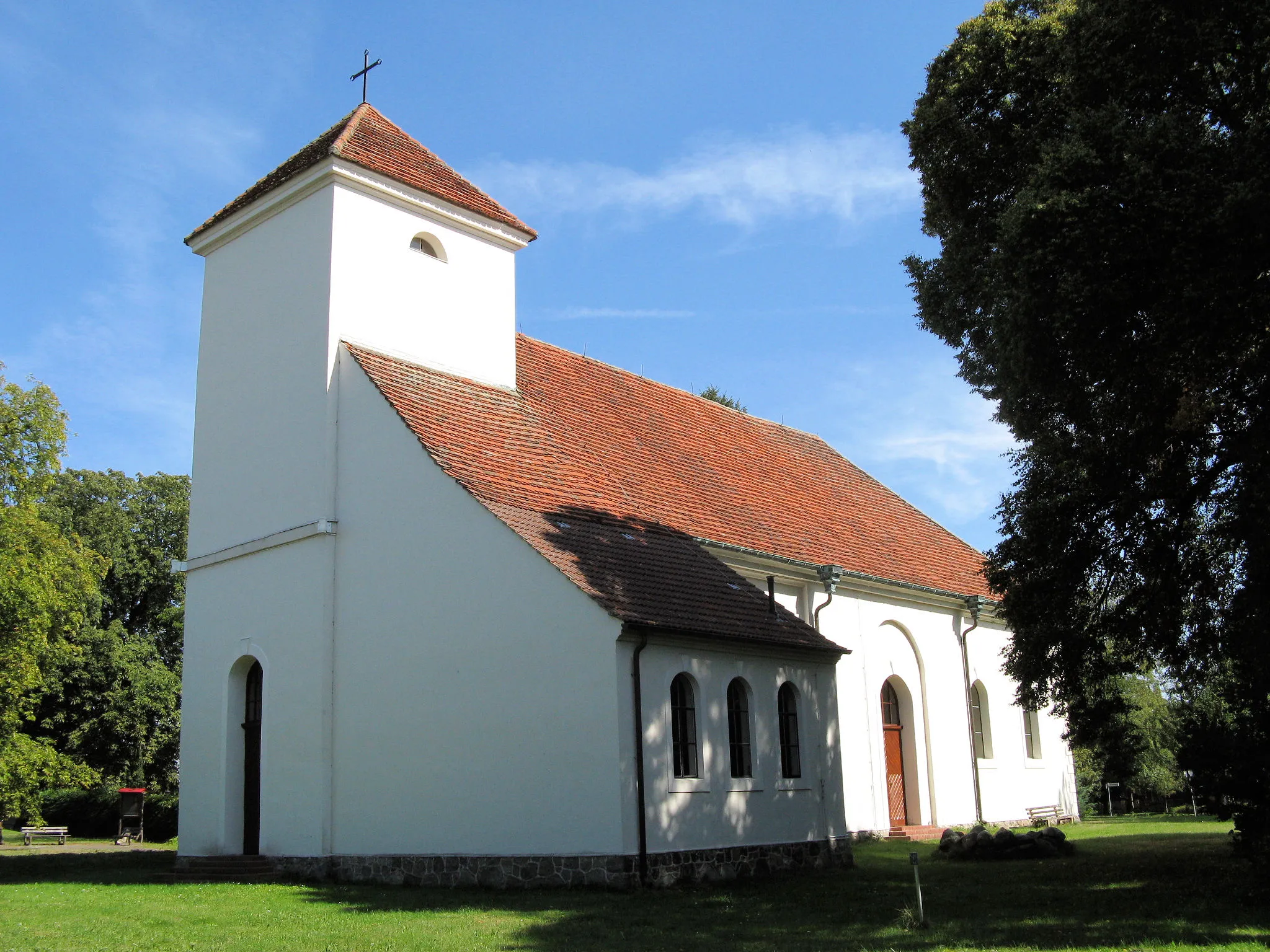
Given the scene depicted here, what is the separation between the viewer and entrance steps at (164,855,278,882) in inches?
685

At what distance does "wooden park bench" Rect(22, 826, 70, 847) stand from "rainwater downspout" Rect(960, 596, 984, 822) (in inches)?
960

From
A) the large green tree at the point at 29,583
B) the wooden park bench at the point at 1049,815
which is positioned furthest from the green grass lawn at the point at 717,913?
the large green tree at the point at 29,583

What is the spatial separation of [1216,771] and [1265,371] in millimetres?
4343

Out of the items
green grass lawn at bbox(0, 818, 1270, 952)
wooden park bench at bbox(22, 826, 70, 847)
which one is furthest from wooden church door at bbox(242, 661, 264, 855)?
wooden park bench at bbox(22, 826, 70, 847)

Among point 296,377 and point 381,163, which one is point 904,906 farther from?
point 381,163

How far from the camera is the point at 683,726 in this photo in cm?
1584

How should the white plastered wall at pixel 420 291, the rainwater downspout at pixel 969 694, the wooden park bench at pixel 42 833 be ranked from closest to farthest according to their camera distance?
the white plastered wall at pixel 420 291, the rainwater downspout at pixel 969 694, the wooden park bench at pixel 42 833

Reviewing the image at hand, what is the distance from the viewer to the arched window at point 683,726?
15656mm

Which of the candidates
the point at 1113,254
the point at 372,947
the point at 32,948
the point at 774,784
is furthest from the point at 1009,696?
the point at 32,948

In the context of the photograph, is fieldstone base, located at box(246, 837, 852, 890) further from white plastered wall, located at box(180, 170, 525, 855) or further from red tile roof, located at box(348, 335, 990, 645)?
red tile roof, located at box(348, 335, 990, 645)

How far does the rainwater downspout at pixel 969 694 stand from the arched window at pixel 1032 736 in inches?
99.5

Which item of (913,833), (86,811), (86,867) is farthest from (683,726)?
(86,811)

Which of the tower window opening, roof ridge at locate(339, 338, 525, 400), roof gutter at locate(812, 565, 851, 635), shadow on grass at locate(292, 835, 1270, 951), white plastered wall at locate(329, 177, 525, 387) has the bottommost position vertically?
shadow on grass at locate(292, 835, 1270, 951)

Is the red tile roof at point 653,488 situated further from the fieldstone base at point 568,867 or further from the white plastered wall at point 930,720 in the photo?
the fieldstone base at point 568,867
